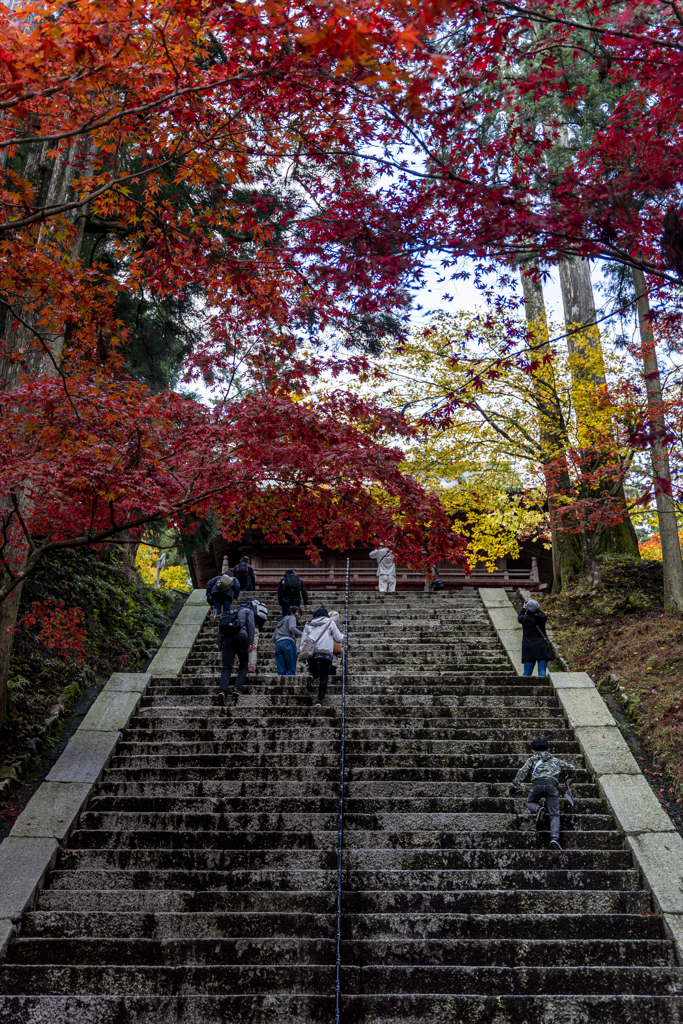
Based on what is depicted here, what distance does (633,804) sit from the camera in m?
6.59

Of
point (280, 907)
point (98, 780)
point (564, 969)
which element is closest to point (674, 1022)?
point (564, 969)

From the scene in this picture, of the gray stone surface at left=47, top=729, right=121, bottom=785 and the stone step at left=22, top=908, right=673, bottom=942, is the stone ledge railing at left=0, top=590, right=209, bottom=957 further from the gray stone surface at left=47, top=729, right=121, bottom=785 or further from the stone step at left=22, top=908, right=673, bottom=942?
the stone step at left=22, top=908, right=673, bottom=942

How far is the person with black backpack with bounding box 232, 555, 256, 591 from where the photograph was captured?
44.5ft

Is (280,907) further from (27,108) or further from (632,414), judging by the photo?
(632,414)

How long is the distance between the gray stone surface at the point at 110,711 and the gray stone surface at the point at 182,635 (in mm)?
2503

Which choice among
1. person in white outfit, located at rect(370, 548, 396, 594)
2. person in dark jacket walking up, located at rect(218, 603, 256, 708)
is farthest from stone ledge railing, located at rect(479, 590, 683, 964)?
person in white outfit, located at rect(370, 548, 396, 594)

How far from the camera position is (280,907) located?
5.47 m

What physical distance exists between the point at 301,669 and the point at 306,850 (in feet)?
15.7

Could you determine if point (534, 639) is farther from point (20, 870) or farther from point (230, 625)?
point (20, 870)

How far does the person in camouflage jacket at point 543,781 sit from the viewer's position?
6328 mm

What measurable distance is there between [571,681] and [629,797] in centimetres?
239

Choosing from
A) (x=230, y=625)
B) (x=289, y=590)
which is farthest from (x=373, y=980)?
(x=289, y=590)

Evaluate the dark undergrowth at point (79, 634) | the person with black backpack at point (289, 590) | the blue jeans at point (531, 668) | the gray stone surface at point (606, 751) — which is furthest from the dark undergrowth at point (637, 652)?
the dark undergrowth at point (79, 634)

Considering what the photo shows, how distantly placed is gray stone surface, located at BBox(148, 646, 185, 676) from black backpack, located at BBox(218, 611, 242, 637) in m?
2.14
